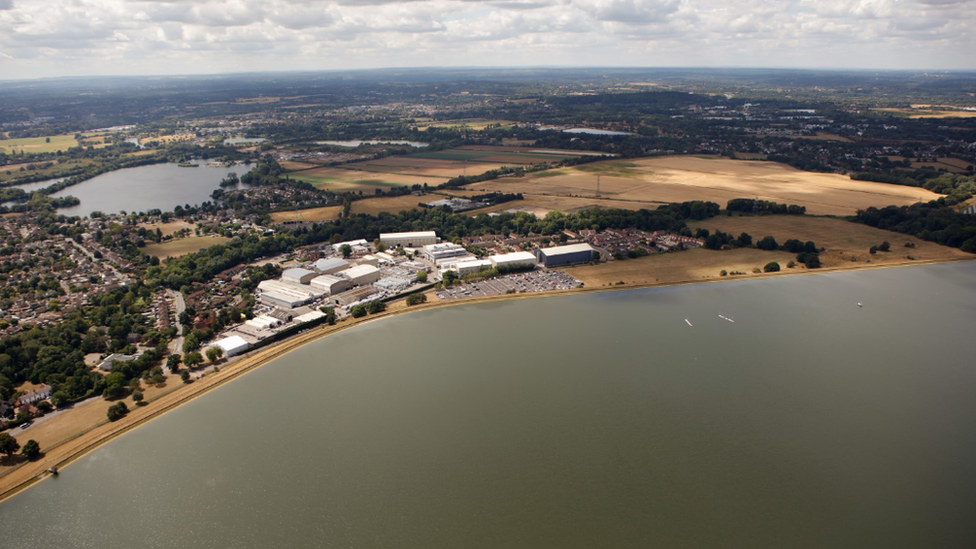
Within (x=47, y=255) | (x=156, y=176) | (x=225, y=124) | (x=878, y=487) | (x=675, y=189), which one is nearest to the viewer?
(x=878, y=487)

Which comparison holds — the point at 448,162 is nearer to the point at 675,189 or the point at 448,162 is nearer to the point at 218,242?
the point at 675,189

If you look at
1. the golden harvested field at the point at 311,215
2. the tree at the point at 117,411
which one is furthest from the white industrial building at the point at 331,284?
the golden harvested field at the point at 311,215

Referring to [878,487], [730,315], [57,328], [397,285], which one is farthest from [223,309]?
[878,487]

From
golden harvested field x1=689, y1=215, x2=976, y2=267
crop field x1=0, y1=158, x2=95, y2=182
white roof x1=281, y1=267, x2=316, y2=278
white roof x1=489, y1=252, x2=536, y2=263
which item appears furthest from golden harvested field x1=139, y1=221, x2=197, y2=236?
golden harvested field x1=689, y1=215, x2=976, y2=267

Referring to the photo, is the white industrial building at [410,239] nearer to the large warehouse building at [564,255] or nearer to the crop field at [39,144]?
the large warehouse building at [564,255]

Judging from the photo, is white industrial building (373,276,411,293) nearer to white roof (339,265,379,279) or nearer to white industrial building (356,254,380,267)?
white roof (339,265,379,279)

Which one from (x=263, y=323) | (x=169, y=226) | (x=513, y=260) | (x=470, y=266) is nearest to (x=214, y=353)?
(x=263, y=323)
